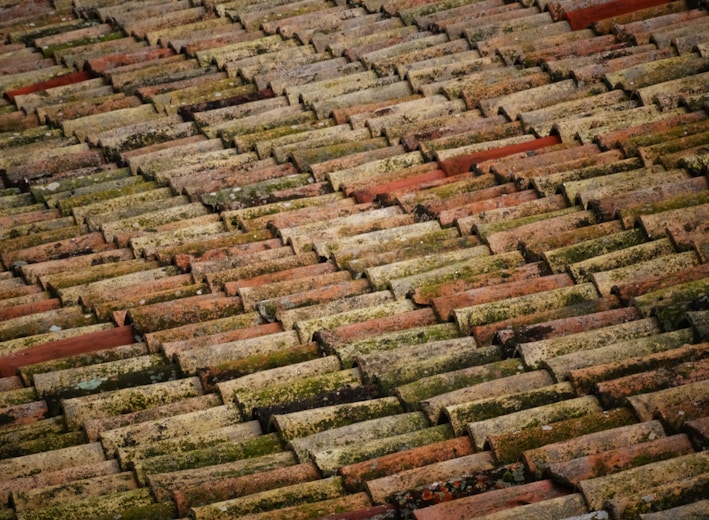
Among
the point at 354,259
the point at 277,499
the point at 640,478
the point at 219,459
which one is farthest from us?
the point at 354,259

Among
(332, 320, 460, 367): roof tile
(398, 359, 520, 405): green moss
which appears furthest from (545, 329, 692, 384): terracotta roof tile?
(332, 320, 460, 367): roof tile

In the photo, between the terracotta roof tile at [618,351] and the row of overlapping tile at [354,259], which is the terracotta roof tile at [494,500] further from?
the terracotta roof tile at [618,351]

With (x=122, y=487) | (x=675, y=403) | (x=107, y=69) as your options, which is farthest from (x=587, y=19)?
(x=122, y=487)

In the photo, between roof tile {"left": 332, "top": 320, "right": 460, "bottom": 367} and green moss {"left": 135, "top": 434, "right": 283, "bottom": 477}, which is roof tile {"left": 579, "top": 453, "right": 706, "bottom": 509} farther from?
roof tile {"left": 332, "top": 320, "right": 460, "bottom": 367}

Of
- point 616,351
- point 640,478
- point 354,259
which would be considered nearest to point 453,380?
point 616,351

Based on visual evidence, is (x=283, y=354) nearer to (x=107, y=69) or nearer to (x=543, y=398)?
(x=543, y=398)

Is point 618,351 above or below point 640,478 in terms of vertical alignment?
above

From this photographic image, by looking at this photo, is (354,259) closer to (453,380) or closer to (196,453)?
(453,380)

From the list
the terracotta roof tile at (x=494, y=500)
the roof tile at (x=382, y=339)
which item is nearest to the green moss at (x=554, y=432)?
the terracotta roof tile at (x=494, y=500)

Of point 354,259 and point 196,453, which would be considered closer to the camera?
point 196,453
